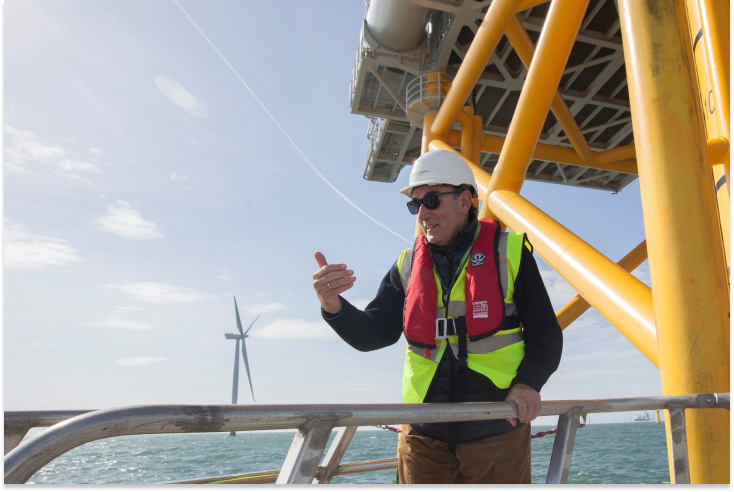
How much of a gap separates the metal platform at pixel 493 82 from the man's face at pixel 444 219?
7190mm

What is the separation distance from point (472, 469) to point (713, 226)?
5.78ft

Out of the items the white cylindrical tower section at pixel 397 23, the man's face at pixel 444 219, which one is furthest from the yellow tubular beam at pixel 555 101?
the man's face at pixel 444 219

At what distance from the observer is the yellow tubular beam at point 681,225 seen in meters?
2.44

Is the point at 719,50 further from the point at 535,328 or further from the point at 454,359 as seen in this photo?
the point at 454,359

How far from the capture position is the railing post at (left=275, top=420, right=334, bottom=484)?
1.45 metres

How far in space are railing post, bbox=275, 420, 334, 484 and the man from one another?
90 cm

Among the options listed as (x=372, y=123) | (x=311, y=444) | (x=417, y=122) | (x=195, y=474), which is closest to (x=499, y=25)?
(x=417, y=122)

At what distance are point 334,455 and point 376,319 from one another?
7.14 ft

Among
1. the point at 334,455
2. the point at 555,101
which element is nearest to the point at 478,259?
the point at 334,455

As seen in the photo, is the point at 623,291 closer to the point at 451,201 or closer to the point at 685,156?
the point at 685,156

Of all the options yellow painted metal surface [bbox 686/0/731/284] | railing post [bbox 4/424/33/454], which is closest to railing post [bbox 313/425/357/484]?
railing post [bbox 4/424/33/454]

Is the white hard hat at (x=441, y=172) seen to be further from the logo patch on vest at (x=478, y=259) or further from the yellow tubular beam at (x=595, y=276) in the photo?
the yellow tubular beam at (x=595, y=276)

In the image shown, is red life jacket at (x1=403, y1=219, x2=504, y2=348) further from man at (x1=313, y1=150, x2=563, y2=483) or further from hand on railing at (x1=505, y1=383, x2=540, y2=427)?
hand on railing at (x1=505, y1=383, x2=540, y2=427)

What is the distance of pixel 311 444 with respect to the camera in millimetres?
1474
